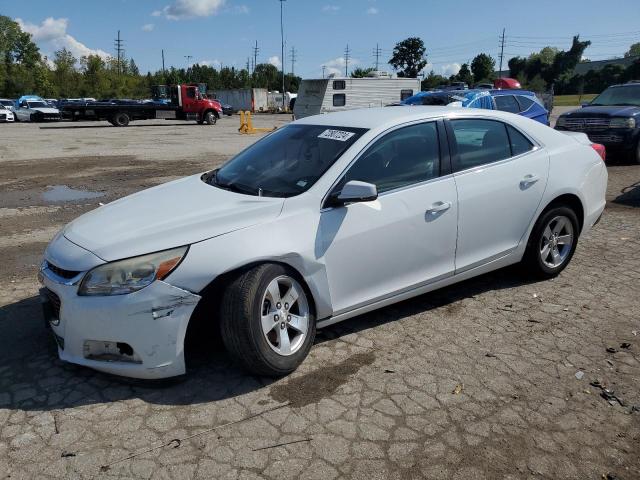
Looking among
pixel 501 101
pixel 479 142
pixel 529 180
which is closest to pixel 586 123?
pixel 501 101

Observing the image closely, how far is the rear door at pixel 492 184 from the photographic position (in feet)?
13.3

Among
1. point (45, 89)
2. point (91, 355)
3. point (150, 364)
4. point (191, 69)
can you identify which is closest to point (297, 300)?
point (150, 364)

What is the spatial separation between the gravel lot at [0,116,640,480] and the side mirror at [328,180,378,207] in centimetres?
105

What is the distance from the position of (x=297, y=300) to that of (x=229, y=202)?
2.55 ft

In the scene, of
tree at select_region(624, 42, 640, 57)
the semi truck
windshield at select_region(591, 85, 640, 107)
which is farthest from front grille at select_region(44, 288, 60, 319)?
tree at select_region(624, 42, 640, 57)

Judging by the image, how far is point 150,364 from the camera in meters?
3.00

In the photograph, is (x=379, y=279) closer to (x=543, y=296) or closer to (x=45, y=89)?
(x=543, y=296)

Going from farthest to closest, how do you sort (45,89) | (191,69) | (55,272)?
(191,69) < (45,89) < (55,272)

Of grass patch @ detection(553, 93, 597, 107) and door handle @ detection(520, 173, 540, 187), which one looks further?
grass patch @ detection(553, 93, 597, 107)

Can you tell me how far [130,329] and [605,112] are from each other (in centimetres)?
1176

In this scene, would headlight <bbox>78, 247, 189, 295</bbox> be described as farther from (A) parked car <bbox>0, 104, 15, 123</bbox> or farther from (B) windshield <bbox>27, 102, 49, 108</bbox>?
(A) parked car <bbox>0, 104, 15, 123</bbox>

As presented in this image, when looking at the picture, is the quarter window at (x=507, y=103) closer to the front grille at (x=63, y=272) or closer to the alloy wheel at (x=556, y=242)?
the alloy wheel at (x=556, y=242)

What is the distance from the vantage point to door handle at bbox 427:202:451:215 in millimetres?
3818

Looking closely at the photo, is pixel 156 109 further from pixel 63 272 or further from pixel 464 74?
pixel 464 74
